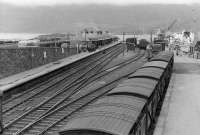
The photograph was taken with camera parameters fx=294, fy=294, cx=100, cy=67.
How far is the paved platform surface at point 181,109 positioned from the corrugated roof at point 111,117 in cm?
683

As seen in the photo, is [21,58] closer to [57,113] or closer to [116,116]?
[57,113]

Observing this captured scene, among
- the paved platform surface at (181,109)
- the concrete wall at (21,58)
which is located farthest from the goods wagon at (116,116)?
the concrete wall at (21,58)

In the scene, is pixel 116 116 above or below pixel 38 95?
above

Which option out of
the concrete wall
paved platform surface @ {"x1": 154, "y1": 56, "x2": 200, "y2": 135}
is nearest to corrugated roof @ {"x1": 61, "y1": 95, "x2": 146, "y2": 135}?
paved platform surface @ {"x1": 154, "y1": 56, "x2": 200, "y2": 135}

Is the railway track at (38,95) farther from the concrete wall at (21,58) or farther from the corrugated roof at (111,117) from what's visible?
the concrete wall at (21,58)

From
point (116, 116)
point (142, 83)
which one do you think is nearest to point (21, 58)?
point (142, 83)

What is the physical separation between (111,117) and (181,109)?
15.8 metres

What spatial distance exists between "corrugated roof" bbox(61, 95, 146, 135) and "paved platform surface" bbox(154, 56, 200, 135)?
6835 mm

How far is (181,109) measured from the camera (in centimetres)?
2539

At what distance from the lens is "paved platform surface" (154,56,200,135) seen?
66.2ft

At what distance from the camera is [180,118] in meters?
22.8

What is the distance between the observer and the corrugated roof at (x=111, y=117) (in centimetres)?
1018

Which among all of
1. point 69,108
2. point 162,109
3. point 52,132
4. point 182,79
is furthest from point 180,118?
point 182,79

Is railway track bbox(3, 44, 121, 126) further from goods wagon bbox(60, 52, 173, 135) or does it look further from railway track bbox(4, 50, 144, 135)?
goods wagon bbox(60, 52, 173, 135)
